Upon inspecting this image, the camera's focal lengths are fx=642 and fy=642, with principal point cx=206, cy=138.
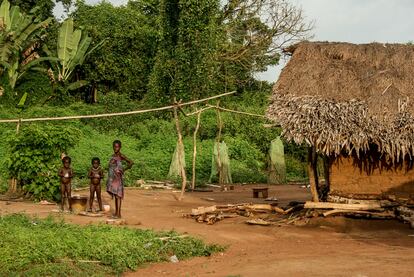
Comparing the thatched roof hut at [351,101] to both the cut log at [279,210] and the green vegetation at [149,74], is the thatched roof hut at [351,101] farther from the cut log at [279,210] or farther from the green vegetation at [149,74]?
the green vegetation at [149,74]

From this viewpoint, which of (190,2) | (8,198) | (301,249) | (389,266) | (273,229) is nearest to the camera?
(389,266)

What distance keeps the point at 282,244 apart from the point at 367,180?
7.76 feet

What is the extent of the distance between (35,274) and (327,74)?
20.9 feet

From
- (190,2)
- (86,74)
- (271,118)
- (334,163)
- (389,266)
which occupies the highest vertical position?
(190,2)

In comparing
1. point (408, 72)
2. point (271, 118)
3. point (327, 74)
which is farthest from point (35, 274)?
point (408, 72)

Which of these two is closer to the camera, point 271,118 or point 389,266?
point 389,266

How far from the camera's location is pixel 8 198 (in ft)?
40.2

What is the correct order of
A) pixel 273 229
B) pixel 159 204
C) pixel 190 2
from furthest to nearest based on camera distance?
pixel 190 2 < pixel 159 204 < pixel 273 229

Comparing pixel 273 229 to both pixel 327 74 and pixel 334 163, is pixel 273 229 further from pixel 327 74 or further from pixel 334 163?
pixel 327 74

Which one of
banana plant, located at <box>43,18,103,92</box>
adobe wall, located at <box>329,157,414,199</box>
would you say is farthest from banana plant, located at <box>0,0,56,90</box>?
adobe wall, located at <box>329,157,414,199</box>

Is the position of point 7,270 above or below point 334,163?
below

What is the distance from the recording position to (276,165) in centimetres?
2019

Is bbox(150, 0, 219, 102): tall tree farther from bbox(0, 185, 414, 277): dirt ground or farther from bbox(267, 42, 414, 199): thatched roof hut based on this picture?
bbox(267, 42, 414, 199): thatched roof hut

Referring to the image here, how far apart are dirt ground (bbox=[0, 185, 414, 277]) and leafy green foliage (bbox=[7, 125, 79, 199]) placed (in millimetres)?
450
